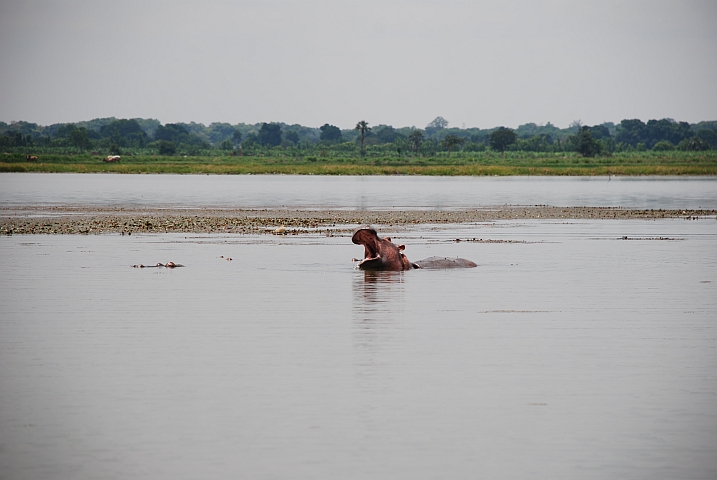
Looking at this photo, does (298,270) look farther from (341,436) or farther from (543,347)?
(341,436)

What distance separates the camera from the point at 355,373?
37.1 ft

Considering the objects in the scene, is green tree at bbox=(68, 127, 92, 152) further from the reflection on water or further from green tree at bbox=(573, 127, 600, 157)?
the reflection on water

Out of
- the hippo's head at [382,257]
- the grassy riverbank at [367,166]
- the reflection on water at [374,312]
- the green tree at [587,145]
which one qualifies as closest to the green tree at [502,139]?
the green tree at [587,145]

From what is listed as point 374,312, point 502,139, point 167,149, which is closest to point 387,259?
point 374,312

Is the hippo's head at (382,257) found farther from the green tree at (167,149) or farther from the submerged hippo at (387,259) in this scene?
the green tree at (167,149)

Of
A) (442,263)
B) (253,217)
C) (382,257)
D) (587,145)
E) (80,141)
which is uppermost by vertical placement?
(80,141)

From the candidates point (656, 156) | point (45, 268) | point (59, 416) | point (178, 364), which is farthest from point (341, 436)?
point (656, 156)

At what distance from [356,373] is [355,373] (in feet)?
0.04

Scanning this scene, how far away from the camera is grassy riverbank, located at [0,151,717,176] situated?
384 ft

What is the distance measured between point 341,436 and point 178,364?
11.4ft

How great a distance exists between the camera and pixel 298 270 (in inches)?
861

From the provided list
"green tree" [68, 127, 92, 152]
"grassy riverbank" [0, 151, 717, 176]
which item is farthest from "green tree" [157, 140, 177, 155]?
"green tree" [68, 127, 92, 152]

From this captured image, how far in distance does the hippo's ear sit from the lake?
0.76 meters

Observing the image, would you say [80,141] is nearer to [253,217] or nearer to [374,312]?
[253,217]
